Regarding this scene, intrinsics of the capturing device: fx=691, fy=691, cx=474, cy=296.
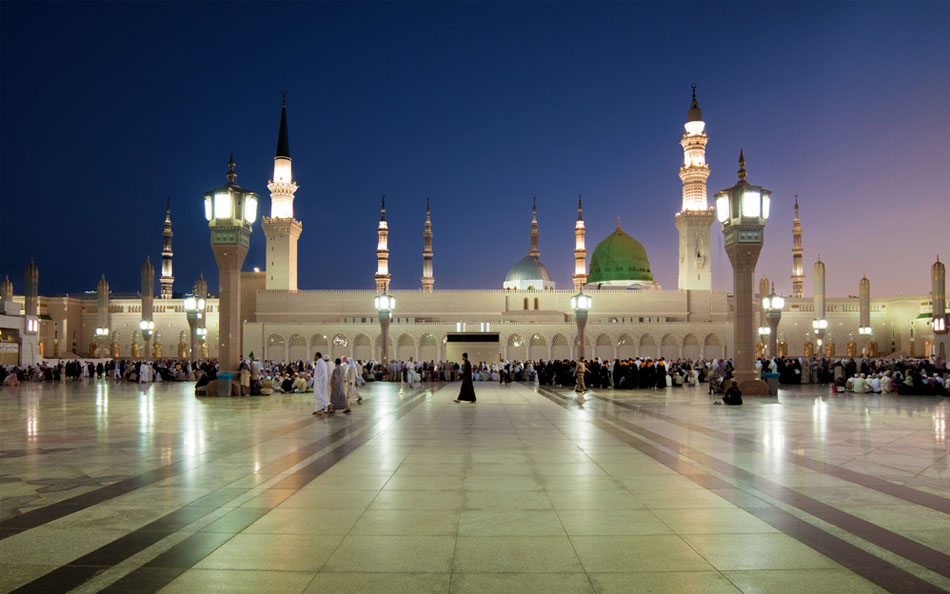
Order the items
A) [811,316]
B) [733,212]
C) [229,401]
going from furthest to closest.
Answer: [811,316] < [733,212] < [229,401]

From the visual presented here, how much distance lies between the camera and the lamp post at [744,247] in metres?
13.8

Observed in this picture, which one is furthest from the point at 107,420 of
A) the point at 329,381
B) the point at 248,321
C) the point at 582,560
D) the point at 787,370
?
the point at 248,321

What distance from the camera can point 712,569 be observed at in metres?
3.00

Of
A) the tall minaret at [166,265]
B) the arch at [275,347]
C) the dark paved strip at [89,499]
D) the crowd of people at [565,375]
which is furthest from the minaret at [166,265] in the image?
the dark paved strip at [89,499]

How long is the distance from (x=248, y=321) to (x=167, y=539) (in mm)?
43747

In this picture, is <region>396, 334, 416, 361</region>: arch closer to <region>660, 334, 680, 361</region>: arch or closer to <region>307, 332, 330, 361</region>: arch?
<region>307, 332, 330, 361</region>: arch

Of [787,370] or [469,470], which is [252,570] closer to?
[469,470]

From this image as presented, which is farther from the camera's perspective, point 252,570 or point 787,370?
point 787,370

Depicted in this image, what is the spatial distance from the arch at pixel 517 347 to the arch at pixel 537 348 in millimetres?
308

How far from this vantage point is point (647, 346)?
42719 millimetres

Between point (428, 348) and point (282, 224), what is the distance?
12654 millimetres

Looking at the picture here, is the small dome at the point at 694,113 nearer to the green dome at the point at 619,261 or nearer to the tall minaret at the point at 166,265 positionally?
the green dome at the point at 619,261

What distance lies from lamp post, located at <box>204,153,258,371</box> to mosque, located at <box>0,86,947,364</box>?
24603mm

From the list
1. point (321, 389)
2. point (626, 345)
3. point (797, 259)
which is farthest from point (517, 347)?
point (321, 389)
